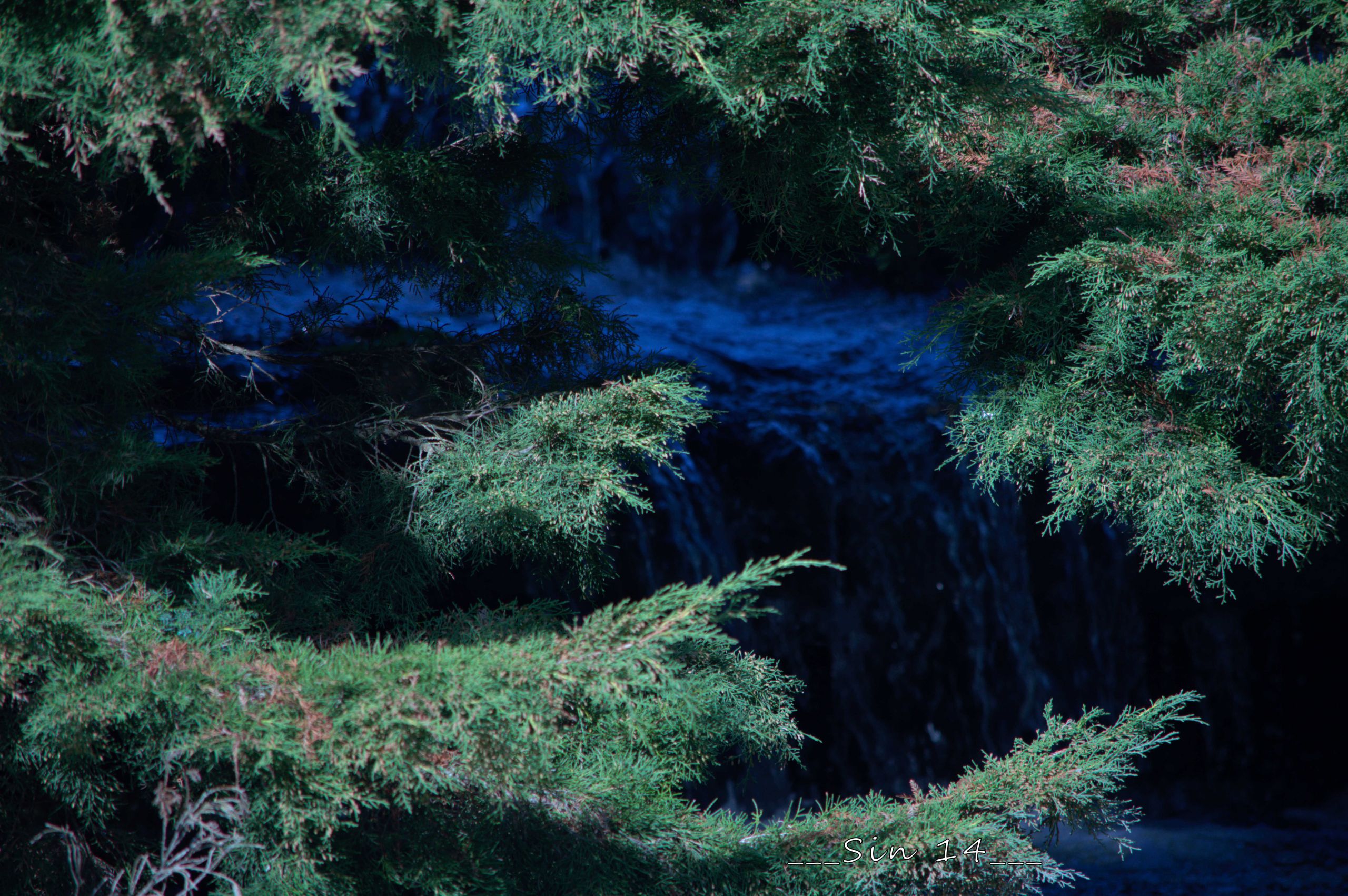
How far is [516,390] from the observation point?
13.5 feet

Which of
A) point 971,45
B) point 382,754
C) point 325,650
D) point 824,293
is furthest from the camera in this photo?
point 824,293

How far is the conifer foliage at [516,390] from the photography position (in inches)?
97.2

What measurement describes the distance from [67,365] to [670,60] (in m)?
2.22

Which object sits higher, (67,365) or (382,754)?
(67,365)

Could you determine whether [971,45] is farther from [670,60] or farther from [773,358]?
[773,358]

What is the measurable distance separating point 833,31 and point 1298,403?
2.30 meters

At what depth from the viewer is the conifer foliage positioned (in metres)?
2.47

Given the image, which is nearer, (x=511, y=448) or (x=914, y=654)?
(x=511, y=448)

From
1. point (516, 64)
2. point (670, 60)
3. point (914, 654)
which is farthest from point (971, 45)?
point (914, 654)

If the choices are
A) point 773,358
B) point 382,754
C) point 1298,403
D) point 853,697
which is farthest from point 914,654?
point 382,754

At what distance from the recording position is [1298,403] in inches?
144

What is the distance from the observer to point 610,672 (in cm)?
237

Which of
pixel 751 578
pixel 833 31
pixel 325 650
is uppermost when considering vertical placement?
pixel 833 31

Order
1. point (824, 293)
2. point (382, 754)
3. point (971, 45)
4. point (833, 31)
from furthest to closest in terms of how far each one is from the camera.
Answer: point (824, 293), point (971, 45), point (833, 31), point (382, 754)
